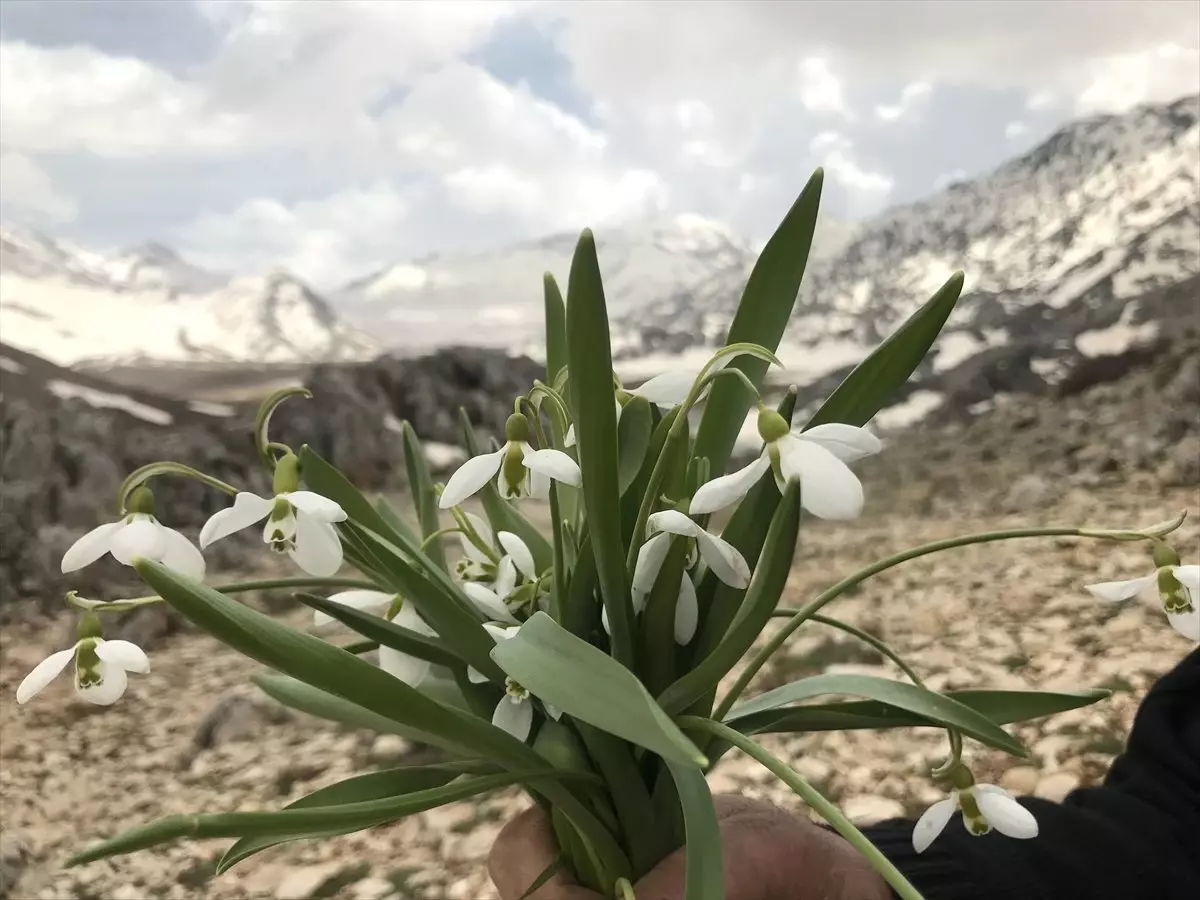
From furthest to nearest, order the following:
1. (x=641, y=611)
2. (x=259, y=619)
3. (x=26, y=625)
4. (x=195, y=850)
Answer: (x=26, y=625), (x=195, y=850), (x=641, y=611), (x=259, y=619)

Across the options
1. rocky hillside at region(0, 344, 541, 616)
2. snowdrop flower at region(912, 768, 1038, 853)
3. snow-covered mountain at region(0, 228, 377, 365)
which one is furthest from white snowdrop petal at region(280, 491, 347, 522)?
snow-covered mountain at region(0, 228, 377, 365)

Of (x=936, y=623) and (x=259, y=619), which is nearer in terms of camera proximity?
(x=259, y=619)

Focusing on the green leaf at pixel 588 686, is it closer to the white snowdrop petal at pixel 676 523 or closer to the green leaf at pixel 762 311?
the white snowdrop petal at pixel 676 523

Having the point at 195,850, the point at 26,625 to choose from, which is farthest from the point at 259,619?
the point at 26,625

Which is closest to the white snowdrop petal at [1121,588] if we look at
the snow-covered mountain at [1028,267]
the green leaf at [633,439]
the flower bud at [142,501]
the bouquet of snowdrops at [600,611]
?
the bouquet of snowdrops at [600,611]

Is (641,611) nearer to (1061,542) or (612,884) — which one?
(612,884)

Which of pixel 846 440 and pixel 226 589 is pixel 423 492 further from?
pixel 846 440
